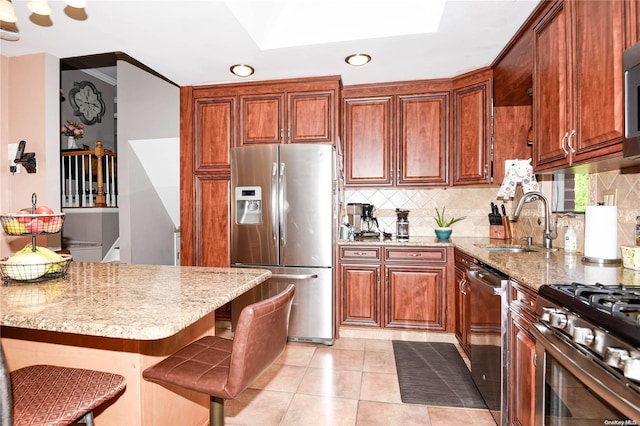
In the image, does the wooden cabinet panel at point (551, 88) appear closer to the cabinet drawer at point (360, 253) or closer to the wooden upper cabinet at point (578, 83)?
the wooden upper cabinet at point (578, 83)

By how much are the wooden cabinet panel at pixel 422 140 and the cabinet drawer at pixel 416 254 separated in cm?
68

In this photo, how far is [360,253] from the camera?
3096 mm

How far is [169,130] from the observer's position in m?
4.31

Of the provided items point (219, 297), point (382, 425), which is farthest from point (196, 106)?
point (382, 425)

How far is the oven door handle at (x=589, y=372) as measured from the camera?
81cm

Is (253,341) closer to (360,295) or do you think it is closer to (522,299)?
(522,299)

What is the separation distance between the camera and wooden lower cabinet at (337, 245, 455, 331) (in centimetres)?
298

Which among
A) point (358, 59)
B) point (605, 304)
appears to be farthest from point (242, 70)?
point (605, 304)

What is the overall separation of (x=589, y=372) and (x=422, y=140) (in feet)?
8.50

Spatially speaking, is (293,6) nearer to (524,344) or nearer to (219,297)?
(219,297)

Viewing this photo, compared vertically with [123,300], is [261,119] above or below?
above

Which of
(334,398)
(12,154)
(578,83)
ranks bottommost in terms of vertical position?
(334,398)

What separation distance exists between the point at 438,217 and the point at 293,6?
232cm

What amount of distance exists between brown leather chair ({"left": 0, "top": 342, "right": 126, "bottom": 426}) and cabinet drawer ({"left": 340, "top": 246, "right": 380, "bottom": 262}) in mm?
2212
